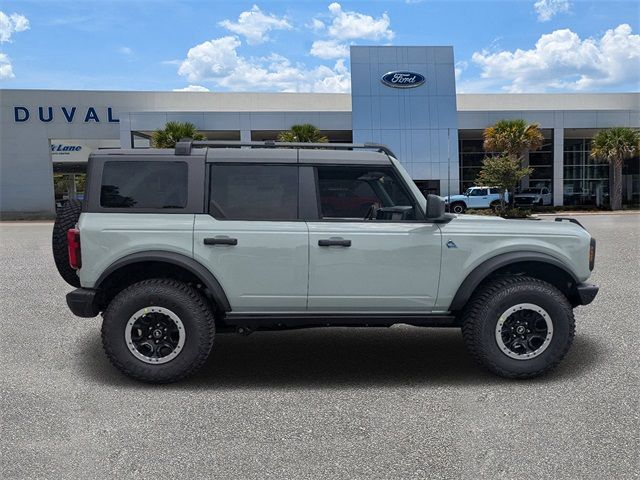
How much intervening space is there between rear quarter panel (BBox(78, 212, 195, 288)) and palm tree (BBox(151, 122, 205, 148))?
26.1m

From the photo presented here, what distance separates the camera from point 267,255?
14.0ft

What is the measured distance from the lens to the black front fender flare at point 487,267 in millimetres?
4316

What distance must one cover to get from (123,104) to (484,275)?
119 feet

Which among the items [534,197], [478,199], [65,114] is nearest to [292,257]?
[478,199]

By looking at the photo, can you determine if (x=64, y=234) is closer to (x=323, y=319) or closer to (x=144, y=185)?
(x=144, y=185)

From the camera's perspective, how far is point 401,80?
33.1 meters

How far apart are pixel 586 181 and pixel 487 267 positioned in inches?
1610

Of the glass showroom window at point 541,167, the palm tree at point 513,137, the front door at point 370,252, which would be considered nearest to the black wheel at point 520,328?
the front door at point 370,252

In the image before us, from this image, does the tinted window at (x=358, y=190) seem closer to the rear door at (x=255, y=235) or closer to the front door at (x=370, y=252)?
the front door at (x=370, y=252)

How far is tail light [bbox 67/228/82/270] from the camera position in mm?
4250

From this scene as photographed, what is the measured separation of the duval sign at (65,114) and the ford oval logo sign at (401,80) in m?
18.7

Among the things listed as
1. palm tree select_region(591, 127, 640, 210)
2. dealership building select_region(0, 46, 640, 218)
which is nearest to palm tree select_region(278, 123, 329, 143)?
dealership building select_region(0, 46, 640, 218)

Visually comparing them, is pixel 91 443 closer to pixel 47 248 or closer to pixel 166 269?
pixel 166 269

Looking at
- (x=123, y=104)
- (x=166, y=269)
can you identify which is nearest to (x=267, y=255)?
(x=166, y=269)
